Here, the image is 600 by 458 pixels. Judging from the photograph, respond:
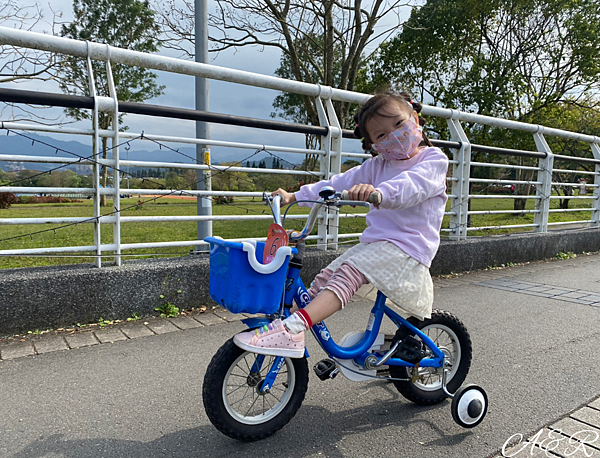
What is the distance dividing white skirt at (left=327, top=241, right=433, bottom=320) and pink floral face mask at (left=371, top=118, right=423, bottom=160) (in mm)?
470

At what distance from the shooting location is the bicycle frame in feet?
7.50

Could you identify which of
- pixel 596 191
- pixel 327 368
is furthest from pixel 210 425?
pixel 596 191

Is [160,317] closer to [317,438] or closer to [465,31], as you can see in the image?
[317,438]

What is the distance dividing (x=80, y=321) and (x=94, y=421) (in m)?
1.58

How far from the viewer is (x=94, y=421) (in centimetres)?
249

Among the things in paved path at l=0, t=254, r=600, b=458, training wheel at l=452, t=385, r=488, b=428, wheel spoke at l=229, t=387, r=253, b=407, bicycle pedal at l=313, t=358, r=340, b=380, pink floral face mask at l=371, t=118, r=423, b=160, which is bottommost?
paved path at l=0, t=254, r=600, b=458

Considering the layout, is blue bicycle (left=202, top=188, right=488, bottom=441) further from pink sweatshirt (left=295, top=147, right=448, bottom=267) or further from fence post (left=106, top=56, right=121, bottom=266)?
fence post (left=106, top=56, right=121, bottom=266)

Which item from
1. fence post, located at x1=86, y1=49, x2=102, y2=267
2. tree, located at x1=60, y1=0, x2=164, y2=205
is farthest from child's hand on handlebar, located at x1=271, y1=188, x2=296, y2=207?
tree, located at x1=60, y1=0, x2=164, y2=205

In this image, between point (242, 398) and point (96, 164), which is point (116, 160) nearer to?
point (96, 164)

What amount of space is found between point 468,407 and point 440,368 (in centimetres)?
28

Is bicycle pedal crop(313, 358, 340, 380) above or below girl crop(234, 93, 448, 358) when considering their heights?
below

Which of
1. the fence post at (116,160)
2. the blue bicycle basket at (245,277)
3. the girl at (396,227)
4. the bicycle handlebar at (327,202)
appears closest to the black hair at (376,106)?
the girl at (396,227)

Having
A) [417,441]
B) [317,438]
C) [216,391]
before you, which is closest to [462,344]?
[417,441]

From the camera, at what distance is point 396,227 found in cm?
242
